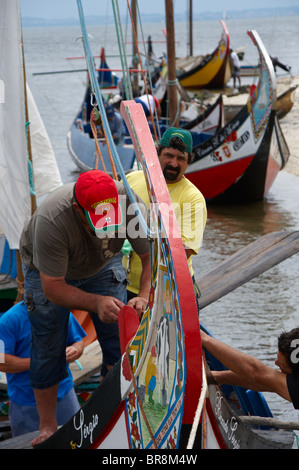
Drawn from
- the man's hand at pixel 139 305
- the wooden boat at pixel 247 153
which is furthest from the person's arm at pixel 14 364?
the wooden boat at pixel 247 153

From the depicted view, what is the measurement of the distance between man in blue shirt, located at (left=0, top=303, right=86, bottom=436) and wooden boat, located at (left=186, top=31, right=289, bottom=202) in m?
7.93

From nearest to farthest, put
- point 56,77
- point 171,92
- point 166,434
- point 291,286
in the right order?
point 166,434 → point 291,286 → point 171,92 → point 56,77

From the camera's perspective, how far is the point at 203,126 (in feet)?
47.5

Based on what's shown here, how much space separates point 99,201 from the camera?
9.73 ft

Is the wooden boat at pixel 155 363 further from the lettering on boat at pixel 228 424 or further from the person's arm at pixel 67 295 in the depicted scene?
the person's arm at pixel 67 295

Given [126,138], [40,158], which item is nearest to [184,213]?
[40,158]

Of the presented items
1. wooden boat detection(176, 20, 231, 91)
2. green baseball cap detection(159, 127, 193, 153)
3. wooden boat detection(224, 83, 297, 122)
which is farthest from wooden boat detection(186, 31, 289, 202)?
wooden boat detection(176, 20, 231, 91)

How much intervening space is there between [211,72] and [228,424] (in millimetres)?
26718

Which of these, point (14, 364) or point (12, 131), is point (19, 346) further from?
point (12, 131)

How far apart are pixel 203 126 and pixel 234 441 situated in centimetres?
1236

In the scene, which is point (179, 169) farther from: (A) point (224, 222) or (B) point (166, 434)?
(A) point (224, 222)

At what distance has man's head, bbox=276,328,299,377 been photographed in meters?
2.65

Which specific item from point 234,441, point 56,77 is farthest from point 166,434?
point 56,77

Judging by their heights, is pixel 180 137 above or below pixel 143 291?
above
